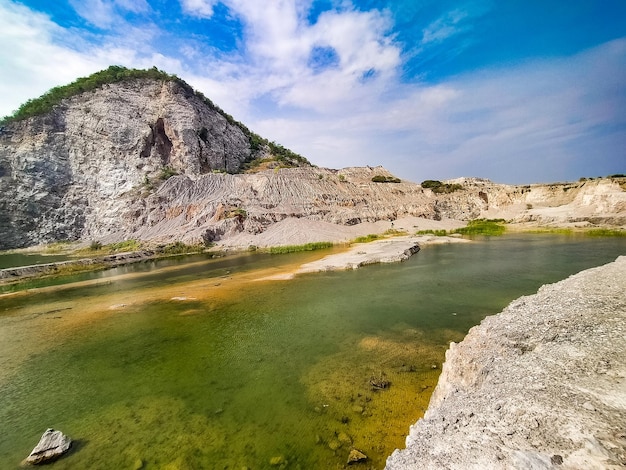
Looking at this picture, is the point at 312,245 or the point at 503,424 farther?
the point at 312,245

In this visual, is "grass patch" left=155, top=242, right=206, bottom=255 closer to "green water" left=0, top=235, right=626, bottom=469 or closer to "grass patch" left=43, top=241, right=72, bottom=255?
"green water" left=0, top=235, right=626, bottom=469

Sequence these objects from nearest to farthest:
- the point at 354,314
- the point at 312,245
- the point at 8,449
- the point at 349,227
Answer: the point at 8,449
the point at 354,314
the point at 312,245
the point at 349,227

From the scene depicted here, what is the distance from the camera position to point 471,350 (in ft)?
22.4

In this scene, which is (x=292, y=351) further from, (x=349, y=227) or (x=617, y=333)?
(x=349, y=227)

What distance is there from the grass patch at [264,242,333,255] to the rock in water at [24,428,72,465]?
93.4 feet

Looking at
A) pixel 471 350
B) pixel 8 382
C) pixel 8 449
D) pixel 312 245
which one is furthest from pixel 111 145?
pixel 471 350

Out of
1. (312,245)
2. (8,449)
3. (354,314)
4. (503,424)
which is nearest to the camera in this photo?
(503,424)

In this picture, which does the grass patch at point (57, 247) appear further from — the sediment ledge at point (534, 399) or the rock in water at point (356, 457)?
the sediment ledge at point (534, 399)

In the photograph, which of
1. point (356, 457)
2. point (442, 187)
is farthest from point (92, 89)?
point (356, 457)

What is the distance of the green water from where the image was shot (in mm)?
6426

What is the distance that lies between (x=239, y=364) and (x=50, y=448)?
4626 millimetres

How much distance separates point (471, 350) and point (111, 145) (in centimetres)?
6631

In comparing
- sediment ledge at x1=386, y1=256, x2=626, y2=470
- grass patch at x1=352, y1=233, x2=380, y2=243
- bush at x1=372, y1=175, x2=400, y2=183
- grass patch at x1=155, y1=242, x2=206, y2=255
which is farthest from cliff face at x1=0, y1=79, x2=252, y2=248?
sediment ledge at x1=386, y1=256, x2=626, y2=470

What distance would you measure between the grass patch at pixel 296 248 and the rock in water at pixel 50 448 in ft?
93.4
